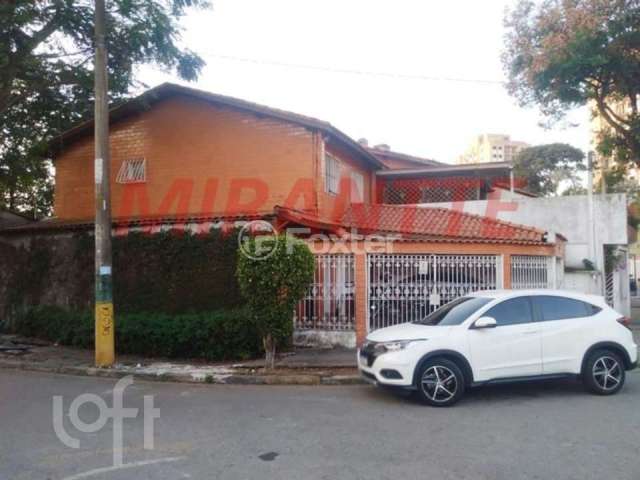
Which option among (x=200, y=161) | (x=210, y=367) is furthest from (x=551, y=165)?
(x=210, y=367)

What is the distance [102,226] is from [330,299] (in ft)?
15.6

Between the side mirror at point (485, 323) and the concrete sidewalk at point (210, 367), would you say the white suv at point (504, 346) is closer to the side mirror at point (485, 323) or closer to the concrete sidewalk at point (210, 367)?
the side mirror at point (485, 323)

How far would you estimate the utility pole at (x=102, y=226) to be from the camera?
940cm

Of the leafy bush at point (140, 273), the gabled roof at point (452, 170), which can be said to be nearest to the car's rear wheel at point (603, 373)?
the leafy bush at point (140, 273)

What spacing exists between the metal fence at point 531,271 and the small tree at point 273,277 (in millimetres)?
5487

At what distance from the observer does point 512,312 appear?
7125mm

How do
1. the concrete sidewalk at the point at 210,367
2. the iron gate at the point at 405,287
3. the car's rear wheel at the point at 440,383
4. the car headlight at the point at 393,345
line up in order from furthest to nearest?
1. the iron gate at the point at 405,287
2. the concrete sidewalk at the point at 210,367
3. the car headlight at the point at 393,345
4. the car's rear wheel at the point at 440,383

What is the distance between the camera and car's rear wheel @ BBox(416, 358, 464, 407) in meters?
6.57

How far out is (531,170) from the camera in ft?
94.4

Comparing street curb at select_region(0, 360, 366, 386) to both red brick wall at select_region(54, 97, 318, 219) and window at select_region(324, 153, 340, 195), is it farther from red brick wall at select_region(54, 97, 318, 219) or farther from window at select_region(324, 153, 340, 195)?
window at select_region(324, 153, 340, 195)

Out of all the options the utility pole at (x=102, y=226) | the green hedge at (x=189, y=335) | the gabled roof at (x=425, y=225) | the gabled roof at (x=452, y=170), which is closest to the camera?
the utility pole at (x=102, y=226)

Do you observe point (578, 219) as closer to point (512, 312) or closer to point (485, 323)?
point (512, 312)

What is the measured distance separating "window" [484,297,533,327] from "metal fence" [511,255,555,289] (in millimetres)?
4508

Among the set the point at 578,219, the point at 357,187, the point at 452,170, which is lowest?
the point at 578,219
